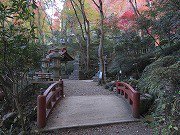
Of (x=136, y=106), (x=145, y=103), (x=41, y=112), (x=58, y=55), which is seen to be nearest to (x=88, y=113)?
(x=136, y=106)

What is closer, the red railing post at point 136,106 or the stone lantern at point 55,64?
the red railing post at point 136,106

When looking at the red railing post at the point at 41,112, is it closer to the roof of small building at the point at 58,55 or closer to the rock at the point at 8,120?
the rock at the point at 8,120

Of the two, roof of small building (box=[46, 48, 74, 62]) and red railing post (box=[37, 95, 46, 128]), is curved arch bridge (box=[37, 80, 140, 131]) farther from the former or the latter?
roof of small building (box=[46, 48, 74, 62])

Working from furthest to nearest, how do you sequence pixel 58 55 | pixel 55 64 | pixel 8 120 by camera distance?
pixel 55 64 → pixel 58 55 → pixel 8 120

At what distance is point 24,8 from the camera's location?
3.75 meters

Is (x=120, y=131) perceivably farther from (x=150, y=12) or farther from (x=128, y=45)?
(x=128, y=45)

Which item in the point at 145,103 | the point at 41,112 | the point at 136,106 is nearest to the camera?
the point at 41,112

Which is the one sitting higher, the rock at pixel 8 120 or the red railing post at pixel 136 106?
the red railing post at pixel 136 106

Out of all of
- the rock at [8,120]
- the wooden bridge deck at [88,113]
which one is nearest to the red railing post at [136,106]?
the wooden bridge deck at [88,113]

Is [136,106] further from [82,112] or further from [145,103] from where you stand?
[82,112]

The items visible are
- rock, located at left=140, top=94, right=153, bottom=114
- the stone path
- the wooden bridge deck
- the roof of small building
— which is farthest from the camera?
the roof of small building

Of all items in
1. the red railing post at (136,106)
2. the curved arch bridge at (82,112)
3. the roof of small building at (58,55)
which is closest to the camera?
the curved arch bridge at (82,112)

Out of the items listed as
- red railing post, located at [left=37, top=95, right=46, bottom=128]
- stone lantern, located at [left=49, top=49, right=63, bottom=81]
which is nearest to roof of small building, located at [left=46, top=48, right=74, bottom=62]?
stone lantern, located at [left=49, top=49, right=63, bottom=81]

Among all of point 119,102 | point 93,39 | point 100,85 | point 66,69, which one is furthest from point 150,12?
point 93,39
